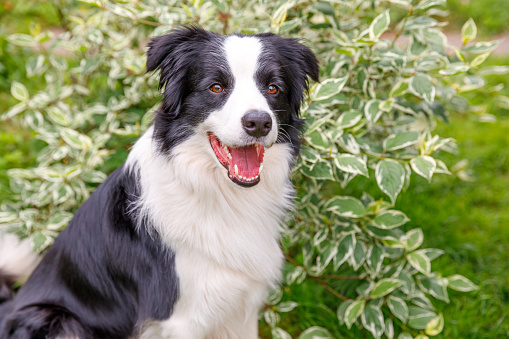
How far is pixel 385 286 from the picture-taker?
8.70 ft

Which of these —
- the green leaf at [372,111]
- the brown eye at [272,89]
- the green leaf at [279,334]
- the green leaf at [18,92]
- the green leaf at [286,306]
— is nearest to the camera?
the brown eye at [272,89]

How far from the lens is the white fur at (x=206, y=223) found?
2.14 metres

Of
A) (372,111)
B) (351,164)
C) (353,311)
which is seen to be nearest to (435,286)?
(353,311)

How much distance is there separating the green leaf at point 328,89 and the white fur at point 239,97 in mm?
508

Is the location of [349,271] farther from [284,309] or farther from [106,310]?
[106,310]

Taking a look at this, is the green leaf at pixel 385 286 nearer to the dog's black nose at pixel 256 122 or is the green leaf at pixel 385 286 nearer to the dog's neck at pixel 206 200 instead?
the dog's neck at pixel 206 200

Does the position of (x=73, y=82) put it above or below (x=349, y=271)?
above

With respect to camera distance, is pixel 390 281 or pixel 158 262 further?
pixel 390 281

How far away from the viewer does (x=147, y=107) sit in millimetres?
3545

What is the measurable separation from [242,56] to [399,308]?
1629mm

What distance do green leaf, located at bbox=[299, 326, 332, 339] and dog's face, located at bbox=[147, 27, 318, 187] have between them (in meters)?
1.16

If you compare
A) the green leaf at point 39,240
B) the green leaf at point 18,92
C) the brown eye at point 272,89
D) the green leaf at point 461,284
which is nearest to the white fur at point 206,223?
the brown eye at point 272,89

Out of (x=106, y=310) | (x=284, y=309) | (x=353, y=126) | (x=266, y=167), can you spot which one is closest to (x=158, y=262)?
(x=106, y=310)

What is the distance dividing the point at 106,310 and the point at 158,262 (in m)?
0.41
